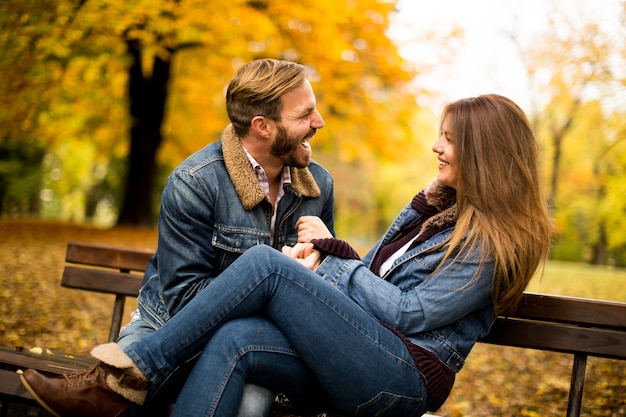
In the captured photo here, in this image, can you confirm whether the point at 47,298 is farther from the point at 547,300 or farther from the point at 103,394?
the point at 547,300

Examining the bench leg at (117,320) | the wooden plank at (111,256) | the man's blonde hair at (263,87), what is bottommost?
the bench leg at (117,320)

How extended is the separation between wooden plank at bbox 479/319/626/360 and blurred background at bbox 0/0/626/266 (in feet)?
6.86

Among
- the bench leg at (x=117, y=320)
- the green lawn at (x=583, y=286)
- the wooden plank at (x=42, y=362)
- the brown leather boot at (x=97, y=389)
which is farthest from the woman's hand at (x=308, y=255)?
the green lawn at (x=583, y=286)

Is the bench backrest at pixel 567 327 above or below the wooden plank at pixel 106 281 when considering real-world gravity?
above

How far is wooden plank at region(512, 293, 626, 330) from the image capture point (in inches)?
121

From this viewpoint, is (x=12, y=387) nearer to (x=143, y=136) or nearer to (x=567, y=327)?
(x=567, y=327)

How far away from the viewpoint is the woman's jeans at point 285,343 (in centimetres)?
264

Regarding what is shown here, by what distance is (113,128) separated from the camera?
15641 millimetres

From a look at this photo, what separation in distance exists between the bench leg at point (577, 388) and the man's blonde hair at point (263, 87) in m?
1.86

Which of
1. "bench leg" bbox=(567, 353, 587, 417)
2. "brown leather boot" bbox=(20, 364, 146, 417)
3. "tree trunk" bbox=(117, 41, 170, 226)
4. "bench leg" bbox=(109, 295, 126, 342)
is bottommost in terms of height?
"tree trunk" bbox=(117, 41, 170, 226)

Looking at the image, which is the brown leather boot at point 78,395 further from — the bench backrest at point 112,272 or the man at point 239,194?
the bench backrest at point 112,272

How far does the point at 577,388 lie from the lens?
3.13 metres

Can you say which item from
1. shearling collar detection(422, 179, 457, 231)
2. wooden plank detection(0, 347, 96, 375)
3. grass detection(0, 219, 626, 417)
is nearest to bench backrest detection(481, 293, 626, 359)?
shearling collar detection(422, 179, 457, 231)

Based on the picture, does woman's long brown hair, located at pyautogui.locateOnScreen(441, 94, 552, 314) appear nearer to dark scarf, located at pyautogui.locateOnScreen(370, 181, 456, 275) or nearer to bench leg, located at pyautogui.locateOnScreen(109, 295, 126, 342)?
dark scarf, located at pyautogui.locateOnScreen(370, 181, 456, 275)
